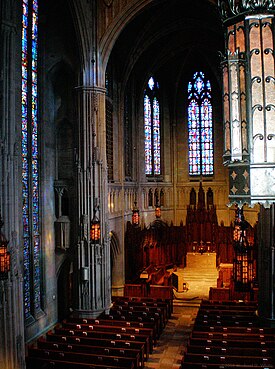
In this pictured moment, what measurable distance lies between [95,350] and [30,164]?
8.75 meters

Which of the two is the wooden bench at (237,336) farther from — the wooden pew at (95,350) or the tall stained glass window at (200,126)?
the tall stained glass window at (200,126)

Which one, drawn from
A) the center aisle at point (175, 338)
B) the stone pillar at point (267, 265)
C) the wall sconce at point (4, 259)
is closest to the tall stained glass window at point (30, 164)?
the center aisle at point (175, 338)

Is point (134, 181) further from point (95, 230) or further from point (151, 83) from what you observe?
point (95, 230)

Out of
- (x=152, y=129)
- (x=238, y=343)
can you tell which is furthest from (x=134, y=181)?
(x=238, y=343)

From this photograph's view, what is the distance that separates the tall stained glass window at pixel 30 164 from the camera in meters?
20.3

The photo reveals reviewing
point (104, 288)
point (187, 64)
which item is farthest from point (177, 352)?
point (187, 64)

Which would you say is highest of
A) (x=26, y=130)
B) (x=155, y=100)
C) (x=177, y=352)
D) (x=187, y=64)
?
(x=187, y=64)

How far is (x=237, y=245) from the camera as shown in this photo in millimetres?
23578

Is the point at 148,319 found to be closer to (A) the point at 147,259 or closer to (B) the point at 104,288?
(B) the point at 104,288

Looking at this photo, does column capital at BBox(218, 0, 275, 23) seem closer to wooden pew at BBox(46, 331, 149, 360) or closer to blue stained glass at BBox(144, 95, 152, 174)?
wooden pew at BBox(46, 331, 149, 360)

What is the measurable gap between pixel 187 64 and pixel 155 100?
3.92m

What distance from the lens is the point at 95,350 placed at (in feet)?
53.3

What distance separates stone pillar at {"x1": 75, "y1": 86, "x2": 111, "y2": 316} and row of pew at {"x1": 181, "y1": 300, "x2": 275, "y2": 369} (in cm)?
518

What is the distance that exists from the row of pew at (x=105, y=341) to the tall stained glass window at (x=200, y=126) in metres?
16.6
